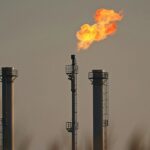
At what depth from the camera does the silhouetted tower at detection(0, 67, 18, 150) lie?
148500mm

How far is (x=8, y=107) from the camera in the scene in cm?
14875

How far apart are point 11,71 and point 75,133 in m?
7.36

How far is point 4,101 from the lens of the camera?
488ft

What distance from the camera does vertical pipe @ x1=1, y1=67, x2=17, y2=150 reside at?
148m

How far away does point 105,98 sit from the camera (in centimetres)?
14925

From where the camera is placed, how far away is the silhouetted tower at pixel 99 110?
148m

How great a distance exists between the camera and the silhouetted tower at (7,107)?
5846 inches

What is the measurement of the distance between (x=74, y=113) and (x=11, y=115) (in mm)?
5224

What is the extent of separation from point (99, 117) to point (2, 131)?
8.15 metres

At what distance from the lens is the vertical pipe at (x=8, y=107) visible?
5846 inches

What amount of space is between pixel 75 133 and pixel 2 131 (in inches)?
242

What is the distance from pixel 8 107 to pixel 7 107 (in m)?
0.08

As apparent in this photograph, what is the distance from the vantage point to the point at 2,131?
5881 inches

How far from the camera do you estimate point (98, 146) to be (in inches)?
5837
